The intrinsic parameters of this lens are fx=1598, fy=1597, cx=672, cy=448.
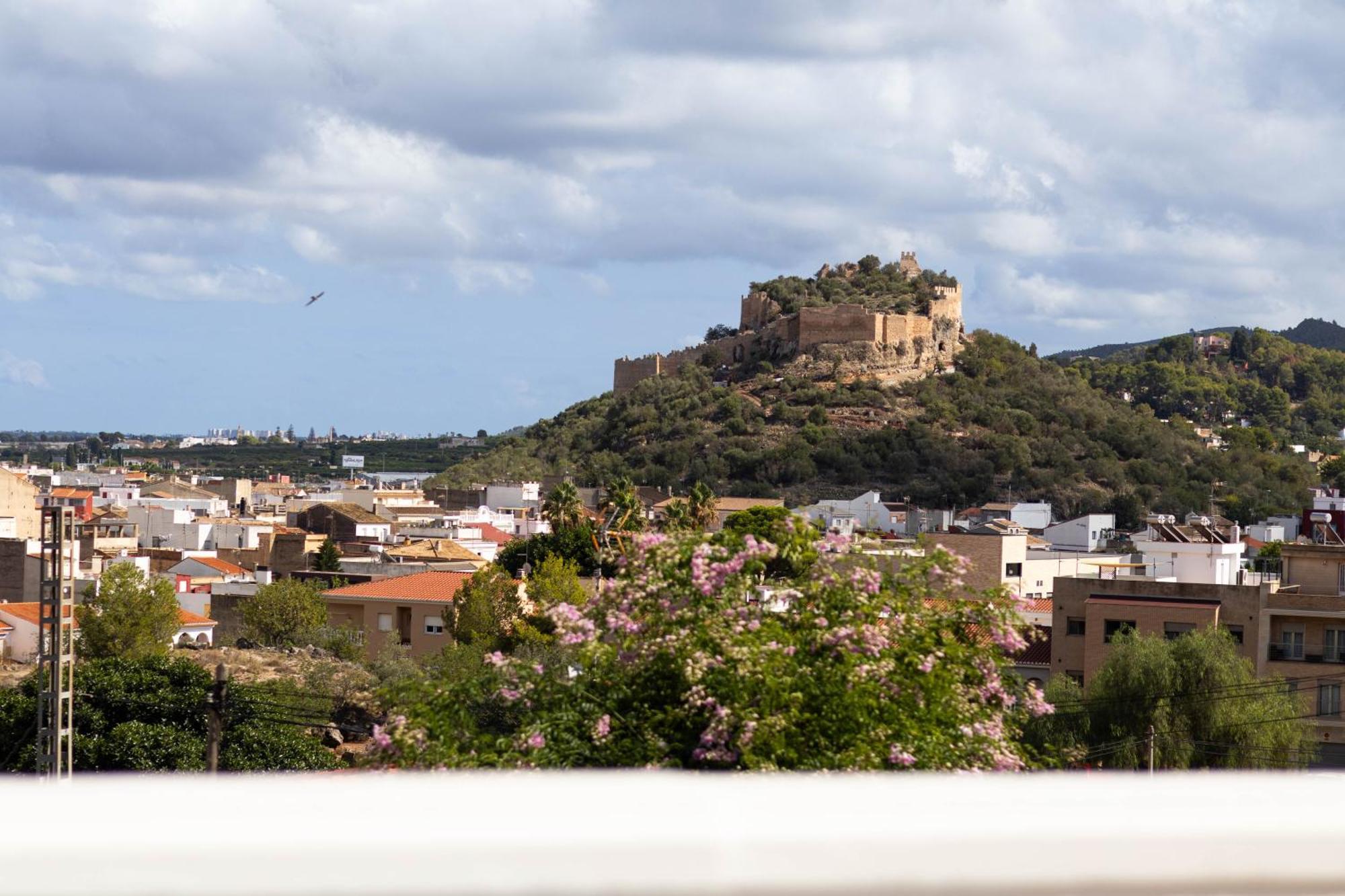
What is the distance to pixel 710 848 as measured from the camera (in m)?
1.73

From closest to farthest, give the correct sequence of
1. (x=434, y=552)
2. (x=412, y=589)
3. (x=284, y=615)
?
(x=284, y=615) < (x=412, y=589) < (x=434, y=552)

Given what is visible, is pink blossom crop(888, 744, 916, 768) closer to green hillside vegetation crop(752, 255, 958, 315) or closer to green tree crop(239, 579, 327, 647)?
green tree crop(239, 579, 327, 647)

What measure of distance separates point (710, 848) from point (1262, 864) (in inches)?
25.4

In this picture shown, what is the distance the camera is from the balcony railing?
24.3 metres

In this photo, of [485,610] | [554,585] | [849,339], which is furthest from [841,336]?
[485,610]

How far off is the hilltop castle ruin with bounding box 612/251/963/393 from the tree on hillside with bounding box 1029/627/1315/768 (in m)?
72.3

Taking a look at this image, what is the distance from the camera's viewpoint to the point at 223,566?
4622 centimetres

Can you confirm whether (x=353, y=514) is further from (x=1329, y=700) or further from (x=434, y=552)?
(x=1329, y=700)

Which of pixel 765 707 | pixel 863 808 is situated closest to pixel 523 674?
pixel 765 707

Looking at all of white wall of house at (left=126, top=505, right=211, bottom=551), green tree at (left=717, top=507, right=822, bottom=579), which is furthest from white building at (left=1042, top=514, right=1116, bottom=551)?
green tree at (left=717, top=507, right=822, bottom=579)

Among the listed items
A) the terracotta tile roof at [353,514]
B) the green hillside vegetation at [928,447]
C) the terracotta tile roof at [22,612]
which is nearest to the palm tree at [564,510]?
the terracotta tile roof at [353,514]

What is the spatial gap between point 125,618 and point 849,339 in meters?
70.1

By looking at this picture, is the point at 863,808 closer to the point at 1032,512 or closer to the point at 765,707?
the point at 765,707

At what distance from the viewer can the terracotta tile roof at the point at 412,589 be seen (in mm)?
35031
